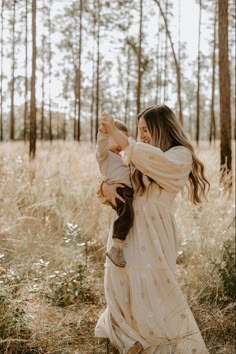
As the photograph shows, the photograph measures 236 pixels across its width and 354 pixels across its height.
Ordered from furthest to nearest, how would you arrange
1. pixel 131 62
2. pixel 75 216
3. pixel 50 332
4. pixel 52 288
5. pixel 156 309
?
pixel 131 62, pixel 75 216, pixel 52 288, pixel 50 332, pixel 156 309

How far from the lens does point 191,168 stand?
2893 mm

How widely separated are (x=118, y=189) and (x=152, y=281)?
542 mm

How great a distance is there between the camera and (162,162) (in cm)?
265

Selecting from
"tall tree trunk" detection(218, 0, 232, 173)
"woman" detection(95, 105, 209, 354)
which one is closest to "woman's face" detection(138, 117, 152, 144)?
"woman" detection(95, 105, 209, 354)

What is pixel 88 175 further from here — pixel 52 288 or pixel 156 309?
pixel 156 309

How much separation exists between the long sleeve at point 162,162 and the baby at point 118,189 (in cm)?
17

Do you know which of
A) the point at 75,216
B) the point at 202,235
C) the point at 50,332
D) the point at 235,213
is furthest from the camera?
the point at 235,213

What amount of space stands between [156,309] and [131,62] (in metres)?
31.2

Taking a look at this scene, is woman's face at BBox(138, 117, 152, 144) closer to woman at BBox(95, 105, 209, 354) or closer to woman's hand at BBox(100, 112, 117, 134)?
woman at BBox(95, 105, 209, 354)

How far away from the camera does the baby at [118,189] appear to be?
2.79 m

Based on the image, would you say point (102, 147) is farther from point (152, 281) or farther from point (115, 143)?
point (152, 281)

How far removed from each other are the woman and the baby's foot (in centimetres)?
4

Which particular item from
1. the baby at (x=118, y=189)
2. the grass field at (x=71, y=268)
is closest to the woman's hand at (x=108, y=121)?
the baby at (x=118, y=189)

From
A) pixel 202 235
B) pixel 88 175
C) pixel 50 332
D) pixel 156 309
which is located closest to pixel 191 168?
pixel 156 309
